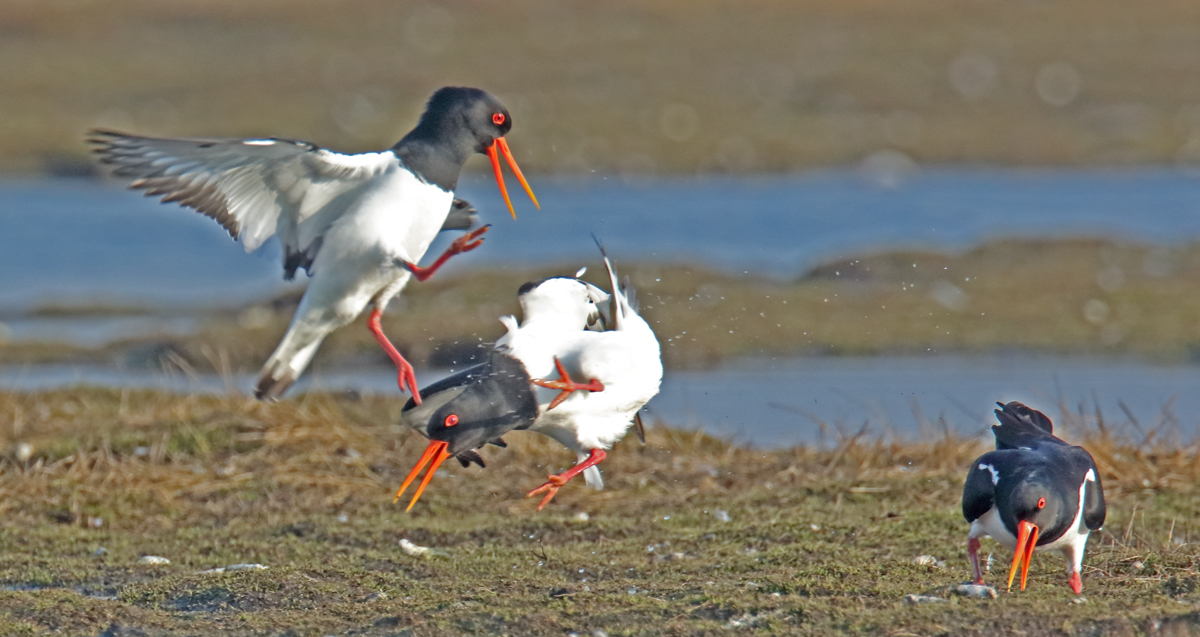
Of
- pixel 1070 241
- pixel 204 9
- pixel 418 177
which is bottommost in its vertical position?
pixel 204 9

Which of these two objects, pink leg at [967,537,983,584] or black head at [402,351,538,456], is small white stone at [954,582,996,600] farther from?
black head at [402,351,538,456]

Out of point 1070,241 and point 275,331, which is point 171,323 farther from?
point 1070,241

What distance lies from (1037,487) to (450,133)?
2527 mm

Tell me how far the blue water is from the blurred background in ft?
0.29

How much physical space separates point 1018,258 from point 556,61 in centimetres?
1936

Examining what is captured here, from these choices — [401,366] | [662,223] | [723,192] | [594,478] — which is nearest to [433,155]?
[401,366]

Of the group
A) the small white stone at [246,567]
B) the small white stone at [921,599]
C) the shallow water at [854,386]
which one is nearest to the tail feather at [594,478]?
the small white stone at [246,567]

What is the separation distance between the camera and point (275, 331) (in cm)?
1373

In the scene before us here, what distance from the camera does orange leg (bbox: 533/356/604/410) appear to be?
18.1 ft

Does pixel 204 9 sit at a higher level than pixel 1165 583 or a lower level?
lower

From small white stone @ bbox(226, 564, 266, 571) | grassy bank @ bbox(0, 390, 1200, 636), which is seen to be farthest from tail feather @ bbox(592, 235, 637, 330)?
small white stone @ bbox(226, 564, 266, 571)

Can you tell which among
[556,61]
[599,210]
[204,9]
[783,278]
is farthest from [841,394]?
[204,9]

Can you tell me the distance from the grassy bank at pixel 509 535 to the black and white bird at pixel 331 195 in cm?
91

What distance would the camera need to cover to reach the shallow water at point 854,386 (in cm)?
1039
